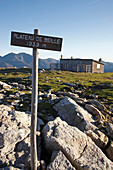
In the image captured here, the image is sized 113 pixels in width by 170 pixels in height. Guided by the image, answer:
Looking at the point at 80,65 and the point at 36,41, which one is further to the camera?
the point at 80,65

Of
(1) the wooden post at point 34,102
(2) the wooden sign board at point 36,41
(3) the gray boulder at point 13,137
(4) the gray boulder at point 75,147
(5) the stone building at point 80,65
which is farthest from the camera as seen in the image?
(5) the stone building at point 80,65

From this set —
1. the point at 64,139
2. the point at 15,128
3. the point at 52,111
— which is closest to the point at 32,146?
the point at 64,139

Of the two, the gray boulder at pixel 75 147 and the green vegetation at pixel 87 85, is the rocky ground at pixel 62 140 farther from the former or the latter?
the green vegetation at pixel 87 85

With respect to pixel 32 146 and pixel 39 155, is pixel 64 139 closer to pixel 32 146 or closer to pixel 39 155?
pixel 39 155

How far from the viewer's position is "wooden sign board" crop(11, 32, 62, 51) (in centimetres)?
625

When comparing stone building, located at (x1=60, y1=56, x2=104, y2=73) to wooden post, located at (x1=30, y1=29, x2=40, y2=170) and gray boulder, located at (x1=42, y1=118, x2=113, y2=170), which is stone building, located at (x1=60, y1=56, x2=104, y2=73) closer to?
gray boulder, located at (x1=42, y1=118, x2=113, y2=170)

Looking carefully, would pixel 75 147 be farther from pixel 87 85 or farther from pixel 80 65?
pixel 80 65

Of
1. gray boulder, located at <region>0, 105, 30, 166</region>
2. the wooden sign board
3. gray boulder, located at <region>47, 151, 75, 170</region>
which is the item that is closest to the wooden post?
the wooden sign board

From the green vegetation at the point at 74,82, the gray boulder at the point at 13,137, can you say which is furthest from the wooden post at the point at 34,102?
the green vegetation at the point at 74,82

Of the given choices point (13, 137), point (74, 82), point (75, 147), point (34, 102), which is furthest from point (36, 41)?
point (74, 82)

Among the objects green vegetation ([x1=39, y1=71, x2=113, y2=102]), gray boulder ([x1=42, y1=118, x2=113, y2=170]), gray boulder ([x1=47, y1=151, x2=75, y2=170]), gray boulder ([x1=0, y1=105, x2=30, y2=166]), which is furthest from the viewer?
green vegetation ([x1=39, y1=71, x2=113, y2=102])

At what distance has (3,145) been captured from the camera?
8820mm

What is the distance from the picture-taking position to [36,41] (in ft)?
20.9

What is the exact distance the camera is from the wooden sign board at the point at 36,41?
6.25 m
